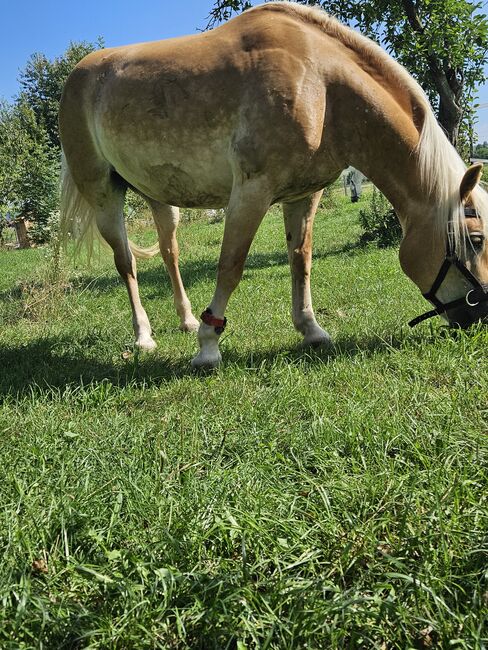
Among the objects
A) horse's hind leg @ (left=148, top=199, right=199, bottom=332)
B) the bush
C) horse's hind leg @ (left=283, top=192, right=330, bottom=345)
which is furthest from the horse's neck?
the bush

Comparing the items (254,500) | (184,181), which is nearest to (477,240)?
(184,181)

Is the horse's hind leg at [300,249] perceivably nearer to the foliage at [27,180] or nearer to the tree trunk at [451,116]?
the tree trunk at [451,116]

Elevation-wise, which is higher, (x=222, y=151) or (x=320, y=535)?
(x=222, y=151)

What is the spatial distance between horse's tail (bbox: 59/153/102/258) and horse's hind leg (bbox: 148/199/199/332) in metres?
0.64

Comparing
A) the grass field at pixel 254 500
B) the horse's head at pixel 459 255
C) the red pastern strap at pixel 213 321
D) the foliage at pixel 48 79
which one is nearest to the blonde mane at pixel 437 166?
the horse's head at pixel 459 255

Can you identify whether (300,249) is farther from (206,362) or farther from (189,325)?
(189,325)

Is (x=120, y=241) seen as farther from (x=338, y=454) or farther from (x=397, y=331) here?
(x=338, y=454)

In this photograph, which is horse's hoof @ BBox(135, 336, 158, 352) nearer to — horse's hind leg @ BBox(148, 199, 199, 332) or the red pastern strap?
horse's hind leg @ BBox(148, 199, 199, 332)

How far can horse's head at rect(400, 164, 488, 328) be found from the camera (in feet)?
10.4

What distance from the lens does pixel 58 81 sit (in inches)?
1822

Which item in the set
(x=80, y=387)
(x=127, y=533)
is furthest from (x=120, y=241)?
(x=127, y=533)

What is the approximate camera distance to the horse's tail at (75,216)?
16.1 feet

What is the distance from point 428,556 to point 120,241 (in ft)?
13.0

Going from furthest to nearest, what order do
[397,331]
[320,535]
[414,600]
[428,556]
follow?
1. [397,331]
2. [320,535]
3. [428,556]
4. [414,600]
